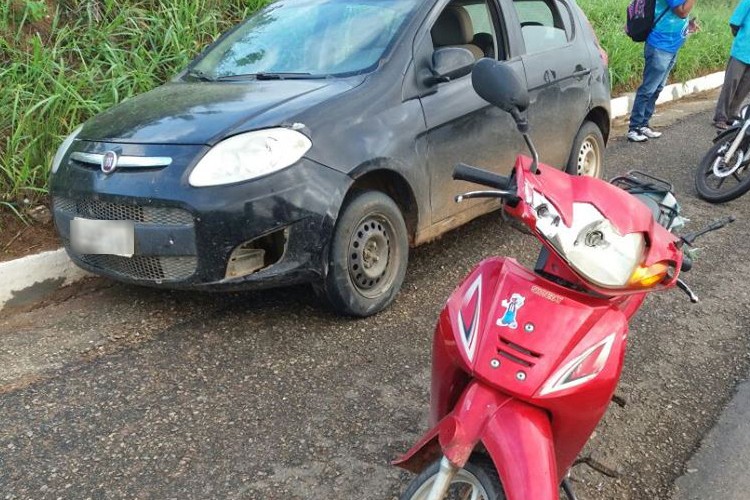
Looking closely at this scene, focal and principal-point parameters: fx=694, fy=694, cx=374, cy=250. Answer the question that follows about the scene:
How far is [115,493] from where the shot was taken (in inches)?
93.3

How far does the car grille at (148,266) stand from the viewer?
3156 millimetres

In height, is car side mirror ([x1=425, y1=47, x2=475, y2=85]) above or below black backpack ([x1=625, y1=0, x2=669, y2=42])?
above

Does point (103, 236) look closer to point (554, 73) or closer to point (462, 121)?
point (462, 121)

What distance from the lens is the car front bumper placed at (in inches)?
119

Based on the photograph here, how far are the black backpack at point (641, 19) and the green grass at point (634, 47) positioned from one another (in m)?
2.59

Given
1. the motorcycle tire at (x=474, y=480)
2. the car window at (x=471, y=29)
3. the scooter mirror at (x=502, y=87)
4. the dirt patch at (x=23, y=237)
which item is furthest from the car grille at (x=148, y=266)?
the car window at (x=471, y=29)

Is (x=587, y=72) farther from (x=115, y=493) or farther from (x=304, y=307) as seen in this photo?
(x=115, y=493)

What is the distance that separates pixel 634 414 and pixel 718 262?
2012 millimetres

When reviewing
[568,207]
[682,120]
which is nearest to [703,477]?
[568,207]

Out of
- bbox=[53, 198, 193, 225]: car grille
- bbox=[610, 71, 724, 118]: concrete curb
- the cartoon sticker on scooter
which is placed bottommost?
bbox=[610, 71, 724, 118]: concrete curb

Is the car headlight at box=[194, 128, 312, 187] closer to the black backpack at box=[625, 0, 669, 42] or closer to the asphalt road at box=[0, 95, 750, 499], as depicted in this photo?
the asphalt road at box=[0, 95, 750, 499]

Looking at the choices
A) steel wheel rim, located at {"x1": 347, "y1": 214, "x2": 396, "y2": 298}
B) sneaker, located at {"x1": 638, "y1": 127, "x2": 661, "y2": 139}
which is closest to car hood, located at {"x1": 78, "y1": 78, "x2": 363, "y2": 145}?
steel wheel rim, located at {"x1": 347, "y1": 214, "x2": 396, "y2": 298}

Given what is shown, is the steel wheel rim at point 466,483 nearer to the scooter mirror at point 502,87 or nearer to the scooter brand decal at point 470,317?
Result: the scooter brand decal at point 470,317

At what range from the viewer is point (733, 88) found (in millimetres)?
7820
